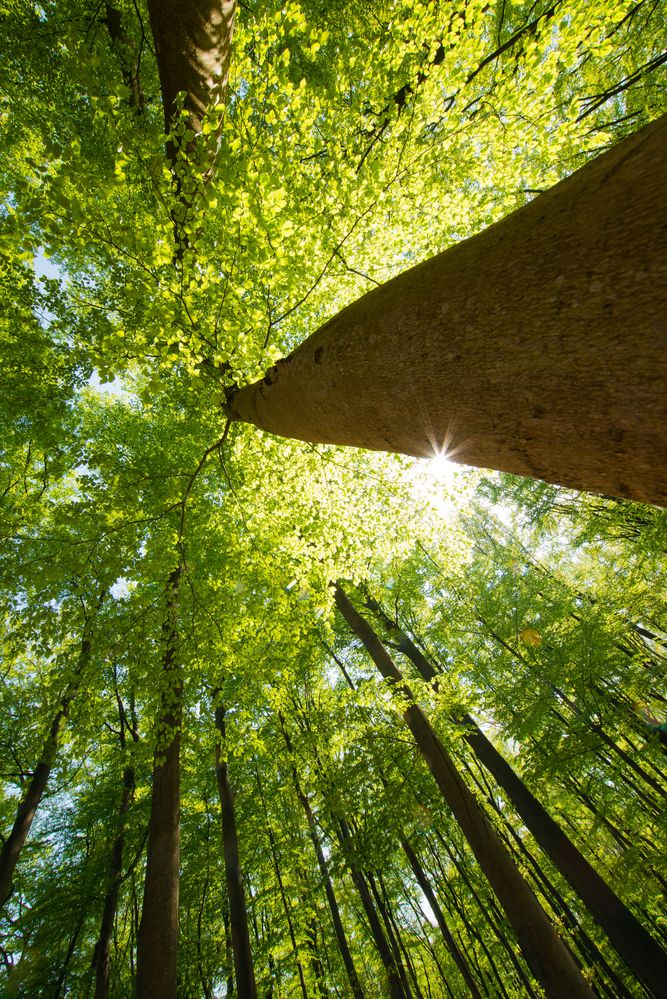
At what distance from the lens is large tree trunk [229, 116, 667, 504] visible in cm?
98

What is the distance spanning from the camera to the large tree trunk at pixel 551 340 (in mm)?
980

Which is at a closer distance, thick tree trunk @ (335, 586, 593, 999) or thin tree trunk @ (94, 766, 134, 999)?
thick tree trunk @ (335, 586, 593, 999)

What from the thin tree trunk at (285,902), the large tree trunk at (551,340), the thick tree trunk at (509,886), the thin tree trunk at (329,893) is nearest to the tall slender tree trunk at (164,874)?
the thin tree trunk at (329,893)

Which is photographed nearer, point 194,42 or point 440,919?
point 194,42

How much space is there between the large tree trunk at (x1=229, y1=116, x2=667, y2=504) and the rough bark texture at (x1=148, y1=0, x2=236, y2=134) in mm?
4200

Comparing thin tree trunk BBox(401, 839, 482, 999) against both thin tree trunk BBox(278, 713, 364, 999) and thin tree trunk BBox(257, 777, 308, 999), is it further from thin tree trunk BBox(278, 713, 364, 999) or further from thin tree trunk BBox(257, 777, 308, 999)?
thin tree trunk BBox(257, 777, 308, 999)

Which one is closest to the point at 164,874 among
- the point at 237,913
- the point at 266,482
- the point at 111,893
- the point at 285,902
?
the point at 237,913

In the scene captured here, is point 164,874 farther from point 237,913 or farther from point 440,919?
point 440,919

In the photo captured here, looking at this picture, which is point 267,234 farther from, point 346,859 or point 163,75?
point 346,859

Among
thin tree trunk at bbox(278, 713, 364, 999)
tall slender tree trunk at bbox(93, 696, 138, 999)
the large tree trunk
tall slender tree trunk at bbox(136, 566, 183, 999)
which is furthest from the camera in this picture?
thin tree trunk at bbox(278, 713, 364, 999)

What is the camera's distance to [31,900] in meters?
11.1

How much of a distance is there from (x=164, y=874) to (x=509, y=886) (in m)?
4.90

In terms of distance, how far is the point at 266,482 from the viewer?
6.66 metres

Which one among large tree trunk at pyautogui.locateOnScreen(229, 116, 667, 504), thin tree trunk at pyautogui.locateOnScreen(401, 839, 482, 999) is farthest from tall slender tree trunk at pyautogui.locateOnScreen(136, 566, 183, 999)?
thin tree trunk at pyautogui.locateOnScreen(401, 839, 482, 999)
